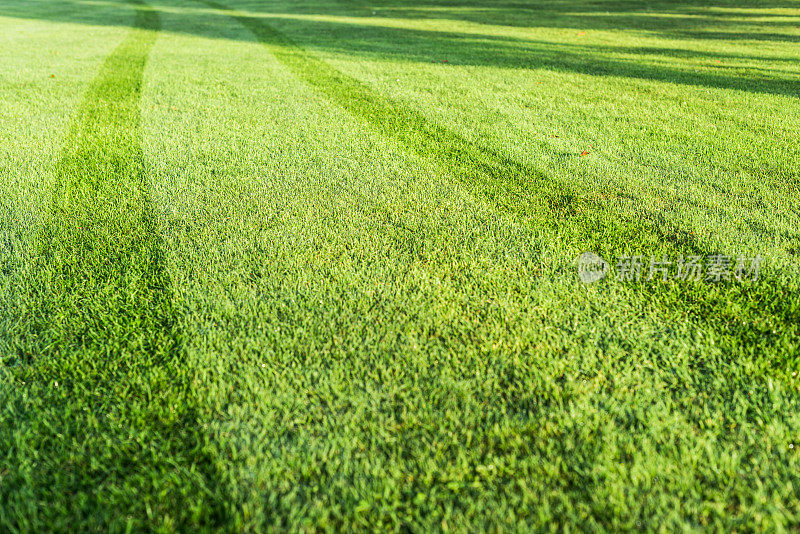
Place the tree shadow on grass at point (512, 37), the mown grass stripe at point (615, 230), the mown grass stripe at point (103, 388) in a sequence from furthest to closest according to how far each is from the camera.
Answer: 1. the tree shadow on grass at point (512, 37)
2. the mown grass stripe at point (615, 230)
3. the mown grass stripe at point (103, 388)

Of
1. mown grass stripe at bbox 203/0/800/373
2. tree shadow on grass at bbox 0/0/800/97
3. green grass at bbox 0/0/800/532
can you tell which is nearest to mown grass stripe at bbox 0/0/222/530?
green grass at bbox 0/0/800/532

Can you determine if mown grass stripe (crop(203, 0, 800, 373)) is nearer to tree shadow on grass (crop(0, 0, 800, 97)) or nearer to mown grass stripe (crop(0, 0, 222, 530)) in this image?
mown grass stripe (crop(0, 0, 222, 530))

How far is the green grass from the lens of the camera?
152 centimetres

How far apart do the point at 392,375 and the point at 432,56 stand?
911 cm

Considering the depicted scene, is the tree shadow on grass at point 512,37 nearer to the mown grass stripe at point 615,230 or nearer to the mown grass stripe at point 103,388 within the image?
the mown grass stripe at point 615,230

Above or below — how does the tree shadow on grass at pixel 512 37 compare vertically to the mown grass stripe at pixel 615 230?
above

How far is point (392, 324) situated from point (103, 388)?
1.11 meters

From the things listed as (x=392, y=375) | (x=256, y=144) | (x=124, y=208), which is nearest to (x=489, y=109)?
(x=256, y=144)

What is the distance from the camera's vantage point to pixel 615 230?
2.97m

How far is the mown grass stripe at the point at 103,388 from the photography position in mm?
1497

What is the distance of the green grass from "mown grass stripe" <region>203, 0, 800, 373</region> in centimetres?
2

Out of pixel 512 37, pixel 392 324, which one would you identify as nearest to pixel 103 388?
pixel 392 324

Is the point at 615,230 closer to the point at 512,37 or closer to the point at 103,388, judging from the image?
the point at 103,388

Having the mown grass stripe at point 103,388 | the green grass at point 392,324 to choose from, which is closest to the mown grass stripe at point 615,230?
the green grass at point 392,324
